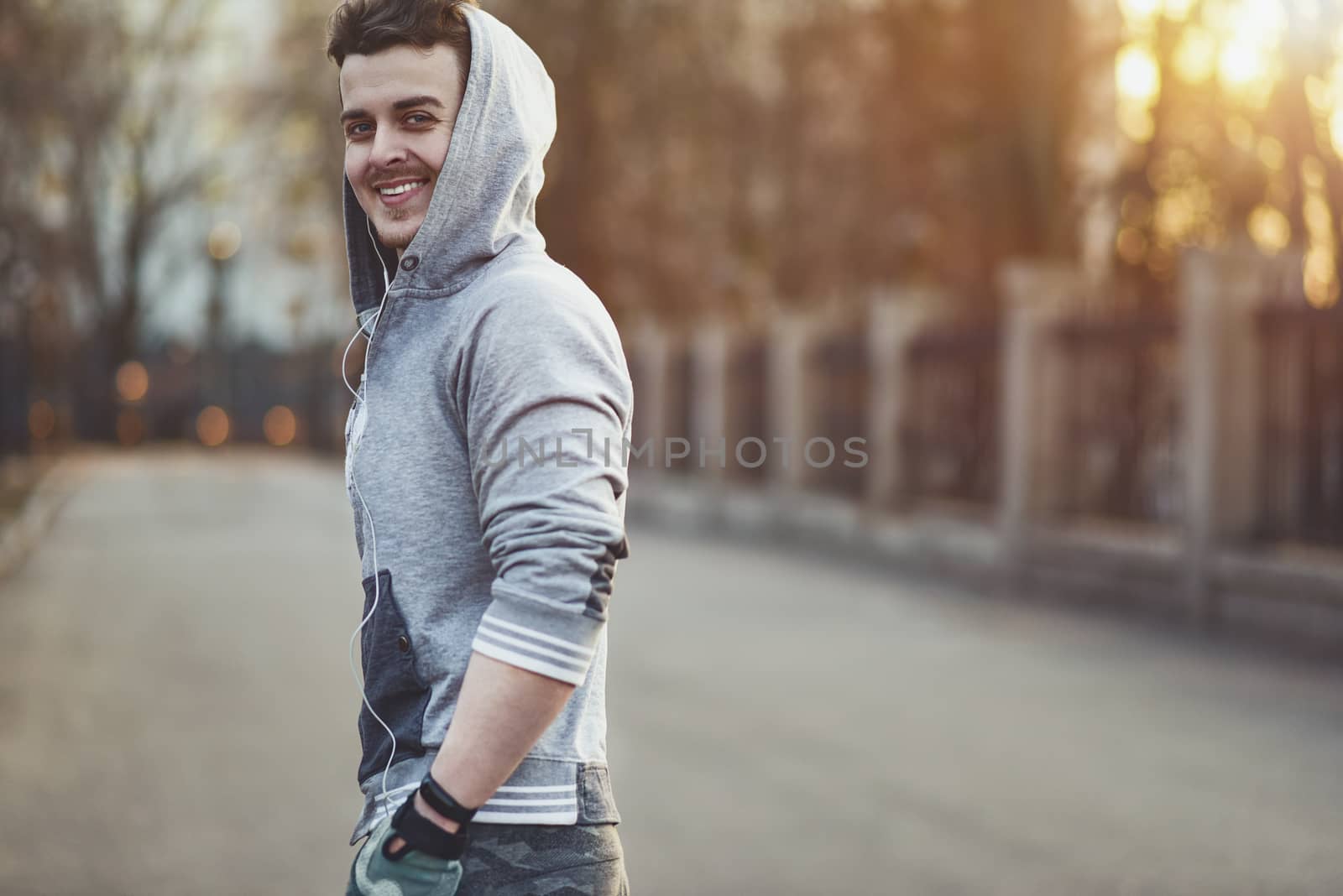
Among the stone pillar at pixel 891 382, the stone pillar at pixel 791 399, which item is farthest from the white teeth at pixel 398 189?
Answer: the stone pillar at pixel 791 399

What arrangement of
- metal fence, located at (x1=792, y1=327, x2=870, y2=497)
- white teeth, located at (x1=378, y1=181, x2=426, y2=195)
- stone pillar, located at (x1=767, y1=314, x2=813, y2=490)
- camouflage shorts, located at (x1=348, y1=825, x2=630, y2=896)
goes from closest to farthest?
1. camouflage shorts, located at (x1=348, y1=825, x2=630, y2=896)
2. white teeth, located at (x1=378, y1=181, x2=426, y2=195)
3. metal fence, located at (x1=792, y1=327, x2=870, y2=497)
4. stone pillar, located at (x1=767, y1=314, x2=813, y2=490)

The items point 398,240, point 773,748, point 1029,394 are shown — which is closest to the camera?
point 398,240

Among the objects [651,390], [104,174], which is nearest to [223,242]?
[104,174]

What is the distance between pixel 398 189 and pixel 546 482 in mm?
460

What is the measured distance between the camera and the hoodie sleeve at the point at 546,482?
176 centimetres

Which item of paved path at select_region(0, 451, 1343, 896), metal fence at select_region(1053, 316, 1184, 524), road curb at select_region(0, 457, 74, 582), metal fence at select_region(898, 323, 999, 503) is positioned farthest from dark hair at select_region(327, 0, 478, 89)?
metal fence at select_region(898, 323, 999, 503)

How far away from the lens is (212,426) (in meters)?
52.0

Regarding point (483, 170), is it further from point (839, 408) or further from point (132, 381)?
point (132, 381)

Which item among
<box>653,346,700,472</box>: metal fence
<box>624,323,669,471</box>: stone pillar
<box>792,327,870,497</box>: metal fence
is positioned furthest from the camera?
<box>624,323,669,471</box>: stone pillar

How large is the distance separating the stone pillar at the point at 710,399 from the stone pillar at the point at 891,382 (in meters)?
4.82

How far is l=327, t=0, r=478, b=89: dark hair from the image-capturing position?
191 centimetres

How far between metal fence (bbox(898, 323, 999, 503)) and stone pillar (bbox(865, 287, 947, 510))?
89mm

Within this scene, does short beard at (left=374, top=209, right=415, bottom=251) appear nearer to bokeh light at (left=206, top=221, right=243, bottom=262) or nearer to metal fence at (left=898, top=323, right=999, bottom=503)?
metal fence at (left=898, top=323, right=999, bottom=503)

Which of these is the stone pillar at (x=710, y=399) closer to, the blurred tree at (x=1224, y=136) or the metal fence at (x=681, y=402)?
the metal fence at (x=681, y=402)
